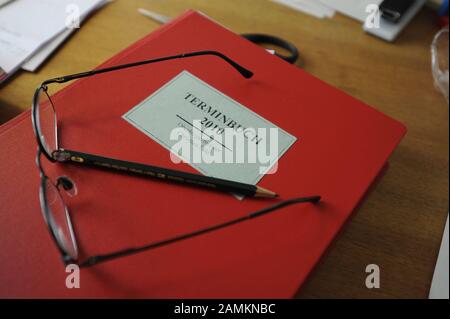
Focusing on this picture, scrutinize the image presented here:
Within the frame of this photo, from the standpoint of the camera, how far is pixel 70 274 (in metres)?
0.37

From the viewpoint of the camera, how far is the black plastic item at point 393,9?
2.39 ft

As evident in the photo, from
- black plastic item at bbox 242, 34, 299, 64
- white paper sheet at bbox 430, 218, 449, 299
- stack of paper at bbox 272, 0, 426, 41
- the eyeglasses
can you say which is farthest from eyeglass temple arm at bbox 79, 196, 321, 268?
stack of paper at bbox 272, 0, 426, 41

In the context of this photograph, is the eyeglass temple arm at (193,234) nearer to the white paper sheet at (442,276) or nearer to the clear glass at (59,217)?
the clear glass at (59,217)

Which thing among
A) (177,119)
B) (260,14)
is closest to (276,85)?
(177,119)

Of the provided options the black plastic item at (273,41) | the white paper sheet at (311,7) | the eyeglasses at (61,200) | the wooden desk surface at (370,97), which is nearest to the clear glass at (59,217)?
the eyeglasses at (61,200)

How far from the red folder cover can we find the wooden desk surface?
0.08 metres

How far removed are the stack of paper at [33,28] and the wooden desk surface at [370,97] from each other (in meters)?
0.02

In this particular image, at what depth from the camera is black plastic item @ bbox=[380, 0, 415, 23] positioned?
0.73 metres

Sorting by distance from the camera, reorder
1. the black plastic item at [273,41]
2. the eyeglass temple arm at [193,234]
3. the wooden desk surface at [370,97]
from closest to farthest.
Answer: the eyeglass temple arm at [193,234] → the wooden desk surface at [370,97] → the black plastic item at [273,41]

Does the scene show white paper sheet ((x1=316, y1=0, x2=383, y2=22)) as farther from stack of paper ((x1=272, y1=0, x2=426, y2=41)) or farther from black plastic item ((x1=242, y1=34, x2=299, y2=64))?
black plastic item ((x1=242, y1=34, x2=299, y2=64))

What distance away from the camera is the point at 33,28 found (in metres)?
0.64

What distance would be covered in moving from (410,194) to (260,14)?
41 centimetres

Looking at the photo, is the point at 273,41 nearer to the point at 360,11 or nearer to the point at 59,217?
the point at 360,11
